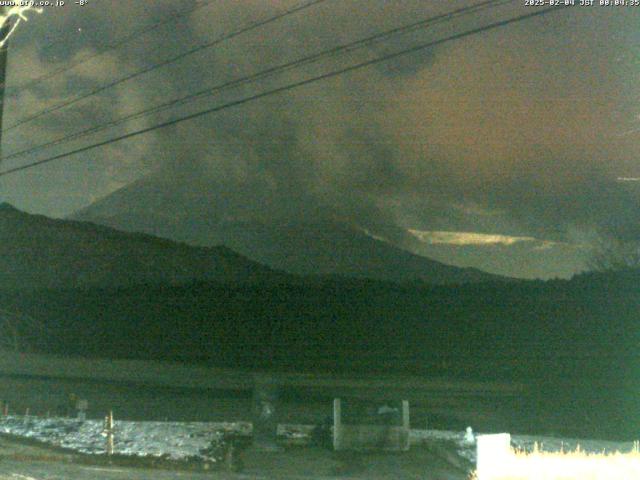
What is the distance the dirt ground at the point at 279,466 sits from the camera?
10.7m

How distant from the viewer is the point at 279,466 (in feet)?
43.7

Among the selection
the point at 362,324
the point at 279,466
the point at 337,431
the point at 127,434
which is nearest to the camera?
the point at 279,466

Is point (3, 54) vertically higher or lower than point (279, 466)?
higher

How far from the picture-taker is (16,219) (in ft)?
206

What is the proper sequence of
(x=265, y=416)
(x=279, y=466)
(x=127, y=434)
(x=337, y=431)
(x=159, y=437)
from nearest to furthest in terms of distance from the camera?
1. (x=279, y=466)
2. (x=265, y=416)
3. (x=337, y=431)
4. (x=159, y=437)
5. (x=127, y=434)

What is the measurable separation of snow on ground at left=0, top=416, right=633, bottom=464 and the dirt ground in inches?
29.4

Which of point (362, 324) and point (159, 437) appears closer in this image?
point (159, 437)

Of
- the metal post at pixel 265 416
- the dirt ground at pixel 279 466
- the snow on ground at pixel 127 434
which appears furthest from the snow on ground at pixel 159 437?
the metal post at pixel 265 416

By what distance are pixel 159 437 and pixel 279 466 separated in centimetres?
384

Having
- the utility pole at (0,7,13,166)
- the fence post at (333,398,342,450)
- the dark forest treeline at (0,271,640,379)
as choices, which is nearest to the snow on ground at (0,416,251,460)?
the fence post at (333,398,342,450)

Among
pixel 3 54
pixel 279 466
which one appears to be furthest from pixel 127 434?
pixel 3 54

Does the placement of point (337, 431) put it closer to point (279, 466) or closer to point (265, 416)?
point (265, 416)

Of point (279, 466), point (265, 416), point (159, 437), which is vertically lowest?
point (279, 466)

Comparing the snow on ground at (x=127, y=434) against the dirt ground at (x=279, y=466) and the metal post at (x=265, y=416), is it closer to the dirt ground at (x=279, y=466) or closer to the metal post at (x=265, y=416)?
the metal post at (x=265, y=416)
